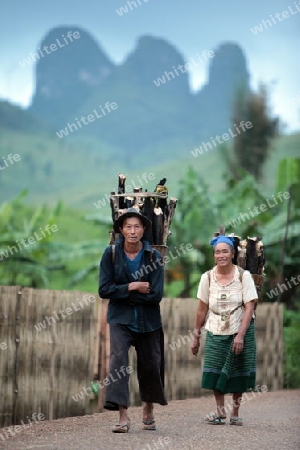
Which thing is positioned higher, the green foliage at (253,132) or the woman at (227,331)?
the green foliage at (253,132)

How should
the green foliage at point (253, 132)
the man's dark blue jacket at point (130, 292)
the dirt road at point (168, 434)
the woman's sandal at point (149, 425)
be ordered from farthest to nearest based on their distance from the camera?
the green foliage at point (253, 132), the woman's sandal at point (149, 425), the man's dark blue jacket at point (130, 292), the dirt road at point (168, 434)

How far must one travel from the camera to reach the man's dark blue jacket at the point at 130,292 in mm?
8555

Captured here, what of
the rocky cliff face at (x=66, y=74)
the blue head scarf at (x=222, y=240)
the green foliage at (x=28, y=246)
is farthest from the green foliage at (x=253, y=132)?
the rocky cliff face at (x=66, y=74)

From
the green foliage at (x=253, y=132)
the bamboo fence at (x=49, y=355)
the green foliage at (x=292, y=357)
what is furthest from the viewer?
the green foliage at (x=253, y=132)

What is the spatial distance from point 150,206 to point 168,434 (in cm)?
277

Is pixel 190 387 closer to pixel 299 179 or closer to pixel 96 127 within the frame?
pixel 299 179

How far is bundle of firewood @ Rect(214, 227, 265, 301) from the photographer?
33.5 feet

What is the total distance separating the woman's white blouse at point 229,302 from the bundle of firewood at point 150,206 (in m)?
1.25

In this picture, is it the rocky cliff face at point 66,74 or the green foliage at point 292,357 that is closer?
the green foliage at point 292,357

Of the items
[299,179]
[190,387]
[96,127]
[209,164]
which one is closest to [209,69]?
[96,127]

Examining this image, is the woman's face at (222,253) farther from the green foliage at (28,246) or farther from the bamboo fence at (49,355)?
the green foliage at (28,246)

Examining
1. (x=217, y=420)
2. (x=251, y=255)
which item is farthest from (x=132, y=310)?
(x=251, y=255)

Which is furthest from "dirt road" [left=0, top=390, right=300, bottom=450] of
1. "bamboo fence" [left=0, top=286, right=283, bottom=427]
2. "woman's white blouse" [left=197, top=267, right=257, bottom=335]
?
"woman's white blouse" [left=197, top=267, right=257, bottom=335]

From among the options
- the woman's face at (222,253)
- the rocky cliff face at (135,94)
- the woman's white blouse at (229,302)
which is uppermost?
the rocky cliff face at (135,94)
